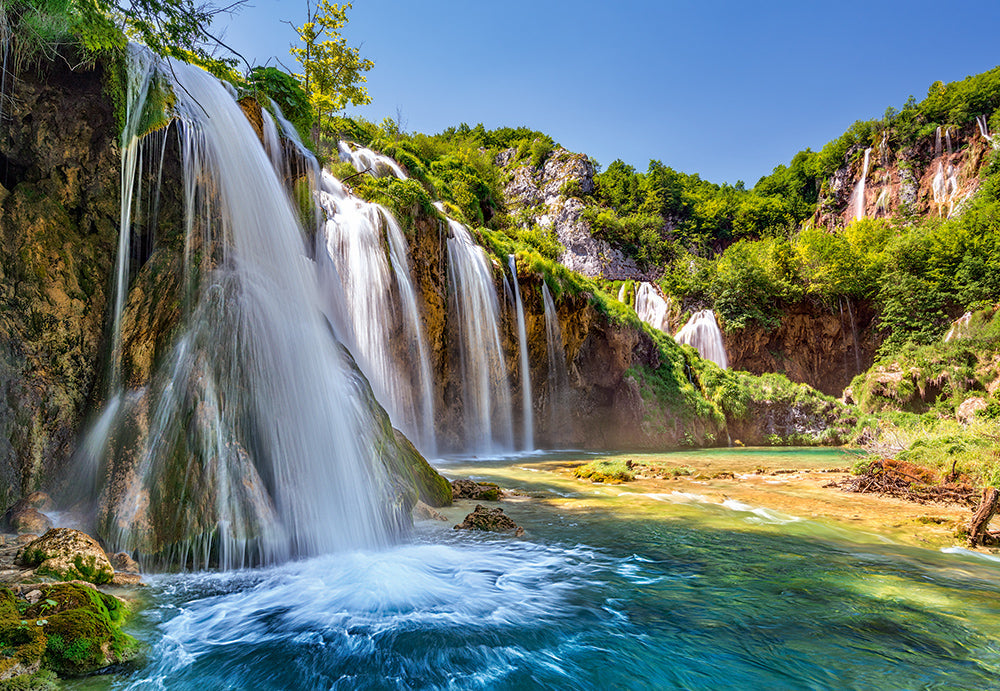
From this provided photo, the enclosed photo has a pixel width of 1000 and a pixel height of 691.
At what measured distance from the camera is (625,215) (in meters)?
46.9

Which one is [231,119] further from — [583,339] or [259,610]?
[583,339]

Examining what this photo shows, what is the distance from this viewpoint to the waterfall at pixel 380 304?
1412 cm

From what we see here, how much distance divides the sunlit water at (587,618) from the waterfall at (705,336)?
2598 centimetres

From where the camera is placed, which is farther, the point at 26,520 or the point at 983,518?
the point at 983,518

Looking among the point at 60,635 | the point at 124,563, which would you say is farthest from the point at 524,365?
the point at 60,635

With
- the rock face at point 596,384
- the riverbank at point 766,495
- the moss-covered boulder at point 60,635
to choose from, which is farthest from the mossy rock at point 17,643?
the rock face at point 596,384

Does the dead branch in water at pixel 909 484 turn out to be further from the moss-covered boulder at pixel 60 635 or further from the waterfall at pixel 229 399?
the moss-covered boulder at pixel 60 635

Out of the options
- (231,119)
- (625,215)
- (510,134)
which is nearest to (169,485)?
(231,119)

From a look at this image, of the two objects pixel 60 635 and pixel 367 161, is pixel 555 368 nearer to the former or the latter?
pixel 367 161

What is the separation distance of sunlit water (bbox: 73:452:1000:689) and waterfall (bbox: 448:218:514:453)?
1204cm

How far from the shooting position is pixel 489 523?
6191mm

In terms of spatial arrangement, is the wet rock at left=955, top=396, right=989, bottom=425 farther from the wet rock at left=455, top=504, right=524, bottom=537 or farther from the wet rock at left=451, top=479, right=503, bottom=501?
the wet rock at left=455, top=504, right=524, bottom=537

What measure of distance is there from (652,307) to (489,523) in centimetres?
2923

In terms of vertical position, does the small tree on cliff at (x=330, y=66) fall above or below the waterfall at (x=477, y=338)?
above
